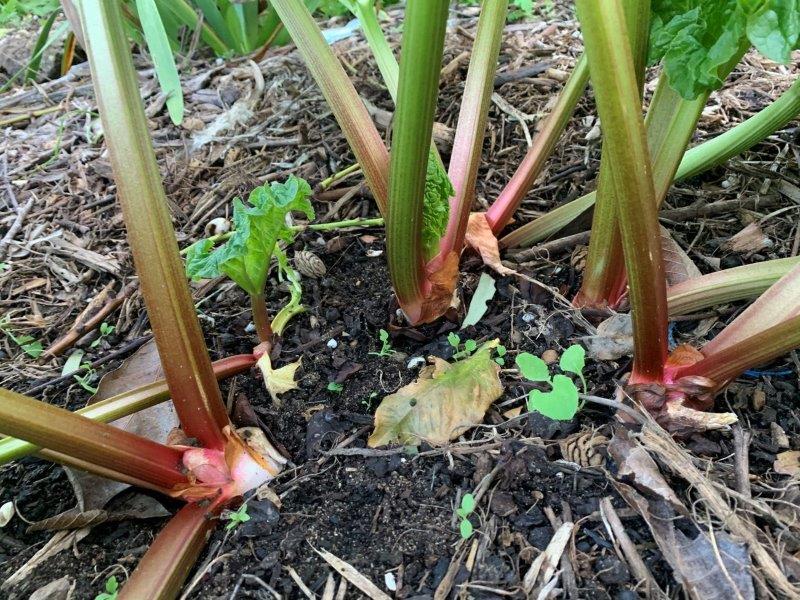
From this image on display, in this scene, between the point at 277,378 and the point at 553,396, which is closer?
the point at 553,396

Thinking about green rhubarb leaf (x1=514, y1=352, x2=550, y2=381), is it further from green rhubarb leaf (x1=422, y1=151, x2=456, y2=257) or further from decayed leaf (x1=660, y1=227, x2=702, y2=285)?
decayed leaf (x1=660, y1=227, x2=702, y2=285)

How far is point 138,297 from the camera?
1.80 meters

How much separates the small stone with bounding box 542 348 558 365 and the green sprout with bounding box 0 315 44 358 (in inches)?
48.9

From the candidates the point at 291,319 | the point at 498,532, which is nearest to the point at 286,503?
the point at 498,532

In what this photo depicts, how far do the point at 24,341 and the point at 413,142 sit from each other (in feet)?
3.88

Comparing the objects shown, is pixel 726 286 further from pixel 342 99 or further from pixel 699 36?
pixel 342 99

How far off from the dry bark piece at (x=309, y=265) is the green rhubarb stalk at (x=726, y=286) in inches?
32.8

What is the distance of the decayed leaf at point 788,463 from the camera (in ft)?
3.80

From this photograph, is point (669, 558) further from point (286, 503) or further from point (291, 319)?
point (291, 319)

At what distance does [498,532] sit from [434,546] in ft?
0.35

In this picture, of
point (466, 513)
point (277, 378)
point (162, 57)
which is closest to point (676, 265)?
point (466, 513)

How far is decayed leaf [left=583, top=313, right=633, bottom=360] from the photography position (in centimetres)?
141

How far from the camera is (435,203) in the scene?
1432 mm

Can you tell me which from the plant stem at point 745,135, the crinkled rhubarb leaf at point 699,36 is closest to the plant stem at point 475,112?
the crinkled rhubarb leaf at point 699,36
